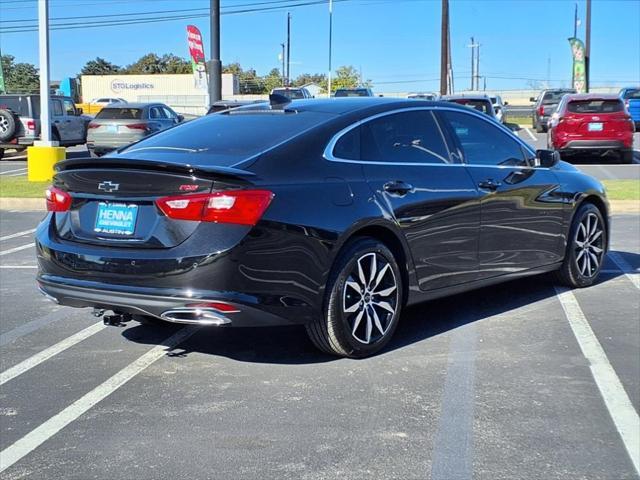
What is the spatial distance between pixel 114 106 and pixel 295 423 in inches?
773

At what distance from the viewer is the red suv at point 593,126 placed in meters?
18.5

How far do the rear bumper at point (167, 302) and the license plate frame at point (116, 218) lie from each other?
1.03 ft

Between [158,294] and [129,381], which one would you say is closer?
[158,294]

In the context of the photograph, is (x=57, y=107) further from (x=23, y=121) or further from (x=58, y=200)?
(x=58, y=200)

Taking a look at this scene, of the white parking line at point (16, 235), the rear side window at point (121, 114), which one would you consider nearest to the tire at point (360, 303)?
the white parking line at point (16, 235)

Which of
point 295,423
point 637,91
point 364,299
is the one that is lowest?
point 295,423

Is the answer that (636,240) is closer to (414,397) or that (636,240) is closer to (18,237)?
(414,397)

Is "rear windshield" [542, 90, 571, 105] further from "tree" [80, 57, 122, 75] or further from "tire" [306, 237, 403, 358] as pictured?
"tree" [80, 57, 122, 75]

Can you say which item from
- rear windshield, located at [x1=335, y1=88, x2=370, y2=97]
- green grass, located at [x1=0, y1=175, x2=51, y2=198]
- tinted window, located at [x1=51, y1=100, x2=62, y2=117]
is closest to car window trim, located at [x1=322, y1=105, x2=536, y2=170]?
green grass, located at [x1=0, y1=175, x2=51, y2=198]

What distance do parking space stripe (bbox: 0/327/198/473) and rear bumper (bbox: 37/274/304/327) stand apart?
44cm

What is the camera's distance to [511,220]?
6035mm

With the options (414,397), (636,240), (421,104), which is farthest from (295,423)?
(636,240)

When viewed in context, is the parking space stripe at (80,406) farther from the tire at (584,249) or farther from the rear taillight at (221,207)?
the tire at (584,249)

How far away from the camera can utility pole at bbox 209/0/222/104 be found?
19.6m
